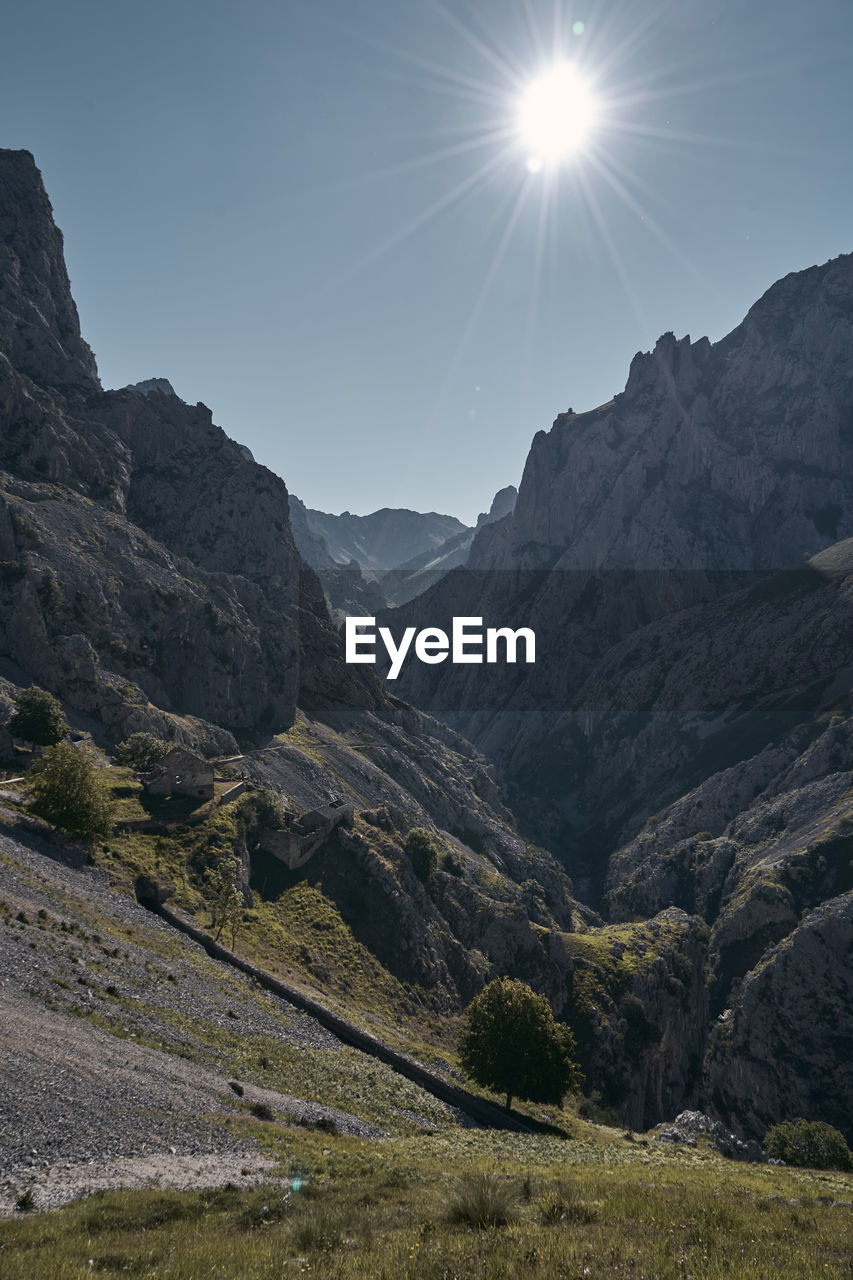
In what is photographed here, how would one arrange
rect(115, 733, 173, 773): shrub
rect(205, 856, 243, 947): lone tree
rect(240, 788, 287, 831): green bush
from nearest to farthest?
rect(205, 856, 243, 947): lone tree < rect(240, 788, 287, 831): green bush < rect(115, 733, 173, 773): shrub

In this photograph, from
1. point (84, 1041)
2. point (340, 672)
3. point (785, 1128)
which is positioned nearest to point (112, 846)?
point (84, 1041)

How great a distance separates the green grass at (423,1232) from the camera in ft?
37.2

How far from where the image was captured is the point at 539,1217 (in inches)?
581

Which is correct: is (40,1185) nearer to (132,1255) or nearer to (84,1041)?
(132,1255)

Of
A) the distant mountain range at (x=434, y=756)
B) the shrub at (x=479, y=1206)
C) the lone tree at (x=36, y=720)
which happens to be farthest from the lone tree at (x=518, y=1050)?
the lone tree at (x=36, y=720)

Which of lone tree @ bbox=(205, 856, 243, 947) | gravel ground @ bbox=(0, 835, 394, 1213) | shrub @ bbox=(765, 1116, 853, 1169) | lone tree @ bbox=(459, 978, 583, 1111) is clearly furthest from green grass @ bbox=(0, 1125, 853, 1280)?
shrub @ bbox=(765, 1116, 853, 1169)

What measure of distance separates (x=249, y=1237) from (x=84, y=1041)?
14.7 metres

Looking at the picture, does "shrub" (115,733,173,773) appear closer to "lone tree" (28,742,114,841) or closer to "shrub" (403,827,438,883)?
"lone tree" (28,742,114,841)

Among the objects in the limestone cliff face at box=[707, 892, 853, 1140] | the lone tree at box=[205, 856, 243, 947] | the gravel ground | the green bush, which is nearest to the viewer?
the gravel ground

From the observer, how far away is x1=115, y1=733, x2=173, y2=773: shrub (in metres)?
75.6

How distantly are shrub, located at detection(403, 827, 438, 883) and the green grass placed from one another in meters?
61.5

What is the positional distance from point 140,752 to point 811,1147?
3097 inches

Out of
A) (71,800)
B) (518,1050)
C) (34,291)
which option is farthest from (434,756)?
(34,291)

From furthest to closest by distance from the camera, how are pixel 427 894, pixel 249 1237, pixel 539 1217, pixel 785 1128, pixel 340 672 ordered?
pixel 340 672 → pixel 427 894 → pixel 785 1128 → pixel 539 1217 → pixel 249 1237
